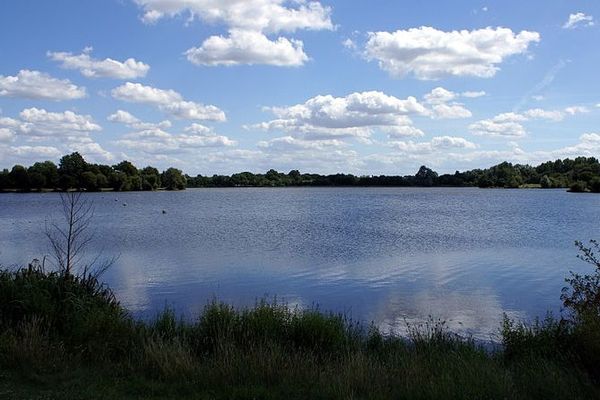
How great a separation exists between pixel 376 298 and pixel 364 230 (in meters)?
24.2

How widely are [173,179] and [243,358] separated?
6922 inches

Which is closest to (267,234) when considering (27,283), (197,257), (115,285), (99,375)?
(197,257)

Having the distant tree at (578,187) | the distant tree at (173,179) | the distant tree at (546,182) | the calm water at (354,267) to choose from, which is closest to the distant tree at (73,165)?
the distant tree at (173,179)

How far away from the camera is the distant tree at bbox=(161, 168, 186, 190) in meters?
178

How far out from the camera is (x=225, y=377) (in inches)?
308

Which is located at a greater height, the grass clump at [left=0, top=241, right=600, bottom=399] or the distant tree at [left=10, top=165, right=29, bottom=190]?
the distant tree at [left=10, top=165, right=29, bottom=190]

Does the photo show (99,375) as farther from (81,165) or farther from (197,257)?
(81,165)

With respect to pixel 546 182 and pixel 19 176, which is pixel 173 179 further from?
pixel 546 182

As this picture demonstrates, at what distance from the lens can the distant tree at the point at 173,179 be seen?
178 m

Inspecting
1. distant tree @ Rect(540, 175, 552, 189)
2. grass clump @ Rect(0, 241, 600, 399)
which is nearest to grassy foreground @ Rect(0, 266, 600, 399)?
grass clump @ Rect(0, 241, 600, 399)

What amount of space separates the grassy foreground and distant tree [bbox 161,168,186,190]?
170m

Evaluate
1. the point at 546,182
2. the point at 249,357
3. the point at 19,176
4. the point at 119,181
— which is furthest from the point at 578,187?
the point at 249,357

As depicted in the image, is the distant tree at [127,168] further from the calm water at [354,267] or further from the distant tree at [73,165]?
the calm water at [354,267]

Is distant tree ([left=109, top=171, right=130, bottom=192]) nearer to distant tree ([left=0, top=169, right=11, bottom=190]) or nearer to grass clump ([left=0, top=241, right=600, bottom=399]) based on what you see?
distant tree ([left=0, top=169, right=11, bottom=190])
